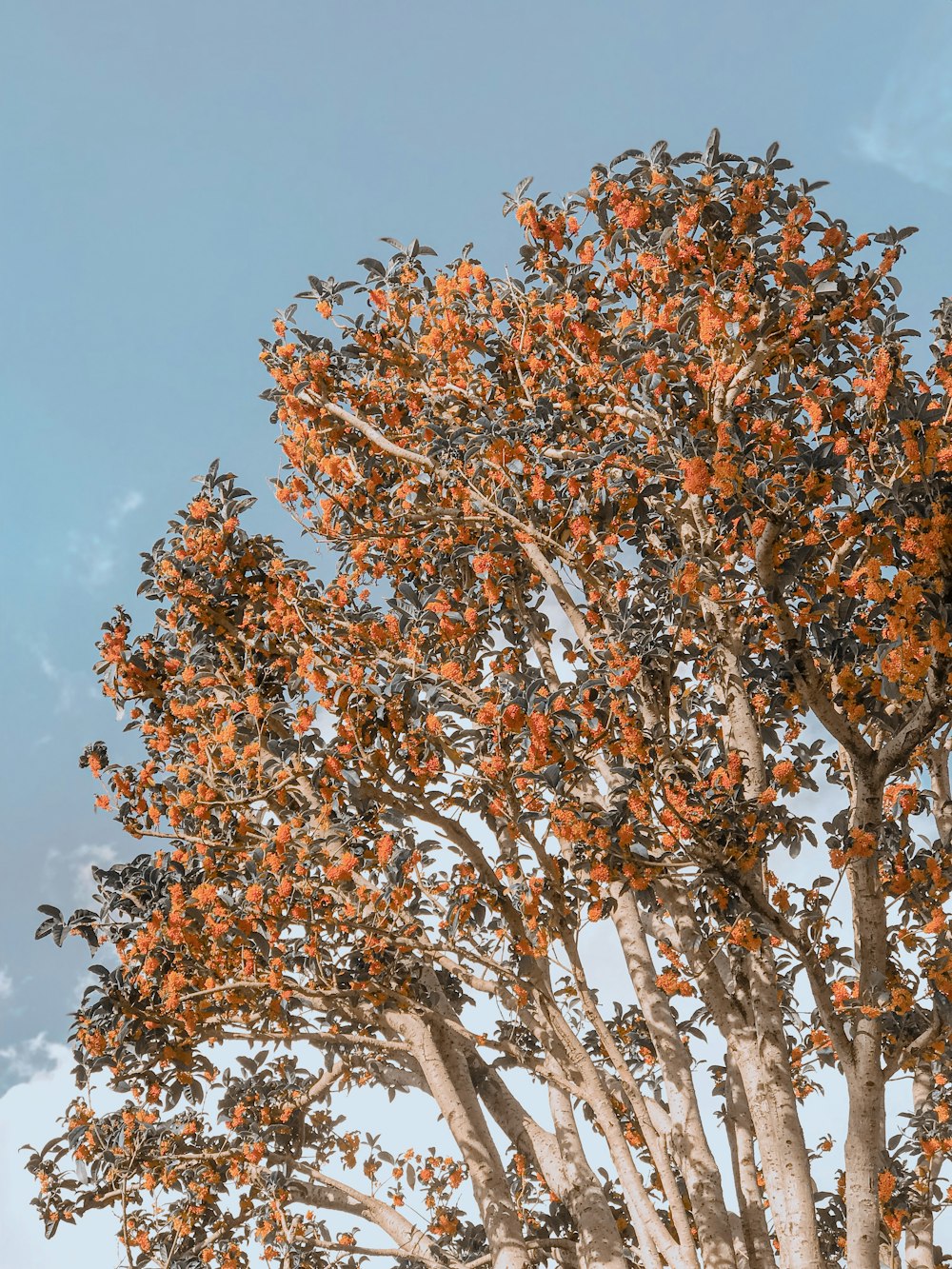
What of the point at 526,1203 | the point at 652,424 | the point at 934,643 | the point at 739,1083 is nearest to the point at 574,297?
the point at 652,424

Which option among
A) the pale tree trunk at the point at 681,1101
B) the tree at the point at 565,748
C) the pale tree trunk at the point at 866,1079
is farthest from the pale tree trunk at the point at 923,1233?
the pale tree trunk at the point at 866,1079

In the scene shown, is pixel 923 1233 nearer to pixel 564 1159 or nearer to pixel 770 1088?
pixel 564 1159

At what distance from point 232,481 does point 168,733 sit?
81.9 inches

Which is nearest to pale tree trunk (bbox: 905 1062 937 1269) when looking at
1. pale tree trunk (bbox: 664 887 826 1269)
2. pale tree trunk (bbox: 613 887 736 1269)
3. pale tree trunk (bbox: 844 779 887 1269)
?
pale tree trunk (bbox: 613 887 736 1269)

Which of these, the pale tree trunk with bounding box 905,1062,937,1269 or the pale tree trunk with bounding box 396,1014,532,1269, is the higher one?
the pale tree trunk with bounding box 396,1014,532,1269

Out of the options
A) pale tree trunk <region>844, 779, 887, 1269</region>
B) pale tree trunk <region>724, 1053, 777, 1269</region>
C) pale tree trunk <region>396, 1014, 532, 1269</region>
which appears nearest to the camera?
pale tree trunk <region>844, 779, 887, 1269</region>

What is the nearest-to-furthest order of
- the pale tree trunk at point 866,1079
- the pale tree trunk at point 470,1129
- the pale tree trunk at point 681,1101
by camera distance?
the pale tree trunk at point 866,1079, the pale tree trunk at point 681,1101, the pale tree trunk at point 470,1129

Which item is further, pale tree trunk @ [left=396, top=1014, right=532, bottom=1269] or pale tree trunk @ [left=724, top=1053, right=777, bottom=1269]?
pale tree trunk @ [left=724, top=1053, right=777, bottom=1269]

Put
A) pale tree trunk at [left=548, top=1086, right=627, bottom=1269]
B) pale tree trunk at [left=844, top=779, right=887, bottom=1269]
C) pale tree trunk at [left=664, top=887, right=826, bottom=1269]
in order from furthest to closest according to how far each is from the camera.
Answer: pale tree trunk at [left=548, top=1086, right=627, bottom=1269], pale tree trunk at [left=664, top=887, right=826, bottom=1269], pale tree trunk at [left=844, top=779, right=887, bottom=1269]

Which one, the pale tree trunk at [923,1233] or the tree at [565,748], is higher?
the tree at [565,748]

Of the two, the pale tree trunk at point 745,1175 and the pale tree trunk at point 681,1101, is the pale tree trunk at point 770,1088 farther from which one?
the pale tree trunk at point 745,1175

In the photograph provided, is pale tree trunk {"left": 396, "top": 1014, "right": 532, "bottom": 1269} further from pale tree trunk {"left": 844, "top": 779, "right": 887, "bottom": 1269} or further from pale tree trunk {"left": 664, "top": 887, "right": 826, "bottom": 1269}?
pale tree trunk {"left": 844, "top": 779, "right": 887, "bottom": 1269}

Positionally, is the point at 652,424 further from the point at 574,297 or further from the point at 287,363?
Answer: the point at 287,363

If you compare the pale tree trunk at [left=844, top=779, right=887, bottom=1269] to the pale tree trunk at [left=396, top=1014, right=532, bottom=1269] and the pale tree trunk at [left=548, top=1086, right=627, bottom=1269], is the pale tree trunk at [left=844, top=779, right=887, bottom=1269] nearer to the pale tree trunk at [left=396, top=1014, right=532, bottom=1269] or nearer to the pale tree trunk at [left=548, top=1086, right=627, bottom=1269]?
the pale tree trunk at [left=548, top=1086, right=627, bottom=1269]
